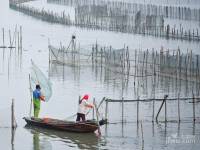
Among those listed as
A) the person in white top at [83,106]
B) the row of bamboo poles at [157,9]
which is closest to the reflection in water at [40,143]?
the person in white top at [83,106]

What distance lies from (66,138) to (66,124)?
0.56 metres

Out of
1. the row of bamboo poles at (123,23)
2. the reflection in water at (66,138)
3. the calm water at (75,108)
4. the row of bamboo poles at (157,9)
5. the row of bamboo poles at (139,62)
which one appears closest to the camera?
the reflection in water at (66,138)

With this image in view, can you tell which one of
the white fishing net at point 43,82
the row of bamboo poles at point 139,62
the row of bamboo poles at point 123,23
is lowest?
the white fishing net at point 43,82

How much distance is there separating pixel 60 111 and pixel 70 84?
25.1 ft

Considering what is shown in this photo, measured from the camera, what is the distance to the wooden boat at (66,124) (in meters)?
21.1

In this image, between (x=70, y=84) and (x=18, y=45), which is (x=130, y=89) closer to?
(x=70, y=84)

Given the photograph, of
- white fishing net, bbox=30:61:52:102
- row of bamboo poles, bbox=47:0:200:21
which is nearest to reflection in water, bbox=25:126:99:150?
white fishing net, bbox=30:61:52:102

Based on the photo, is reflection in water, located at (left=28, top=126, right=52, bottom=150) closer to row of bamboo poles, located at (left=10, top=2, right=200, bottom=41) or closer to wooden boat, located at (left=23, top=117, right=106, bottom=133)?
wooden boat, located at (left=23, top=117, right=106, bottom=133)

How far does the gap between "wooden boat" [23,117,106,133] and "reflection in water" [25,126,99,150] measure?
0.13 metres

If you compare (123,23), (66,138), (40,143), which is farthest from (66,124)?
(123,23)

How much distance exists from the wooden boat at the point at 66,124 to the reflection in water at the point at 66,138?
0.43ft

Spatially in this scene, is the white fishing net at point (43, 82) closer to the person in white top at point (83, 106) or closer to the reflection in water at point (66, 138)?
the reflection in water at point (66, 138)

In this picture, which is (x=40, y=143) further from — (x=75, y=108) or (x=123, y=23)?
(x=123, y=23)

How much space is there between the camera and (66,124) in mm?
21422
